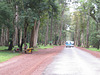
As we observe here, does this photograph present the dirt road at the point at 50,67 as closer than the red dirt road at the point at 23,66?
Yes

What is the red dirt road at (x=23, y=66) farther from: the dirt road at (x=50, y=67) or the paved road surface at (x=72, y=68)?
the paved road surface at (x=72, y=68)

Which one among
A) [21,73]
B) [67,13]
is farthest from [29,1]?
[67,13]

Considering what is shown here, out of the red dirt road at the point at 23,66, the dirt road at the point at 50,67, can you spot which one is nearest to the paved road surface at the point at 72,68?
the dirt road at the point at 50,67

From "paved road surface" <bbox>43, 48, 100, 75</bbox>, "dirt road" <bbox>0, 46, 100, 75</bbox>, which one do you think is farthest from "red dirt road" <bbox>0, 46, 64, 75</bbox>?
"paved road surface" <bbox>43, 48, 100, 75</bbox>

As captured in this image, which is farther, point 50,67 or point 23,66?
point 23,66

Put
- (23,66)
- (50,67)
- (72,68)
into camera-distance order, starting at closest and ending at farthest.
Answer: (72,68)
(50,67)
(23,66)

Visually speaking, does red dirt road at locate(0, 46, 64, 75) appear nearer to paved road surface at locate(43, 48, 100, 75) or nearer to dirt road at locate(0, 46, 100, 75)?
dirt road at locate(0, 46, 100, 75)

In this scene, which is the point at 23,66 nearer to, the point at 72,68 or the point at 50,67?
A: the point at 50,67

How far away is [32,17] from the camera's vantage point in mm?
20062

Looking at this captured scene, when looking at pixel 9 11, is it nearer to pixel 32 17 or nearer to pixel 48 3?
pixel 32 17

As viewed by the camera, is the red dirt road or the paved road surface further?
the red dirt road

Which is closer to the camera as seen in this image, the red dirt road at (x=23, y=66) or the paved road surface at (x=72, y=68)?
the paved road surface at (x=72, y=68)

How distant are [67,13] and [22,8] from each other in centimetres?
5309

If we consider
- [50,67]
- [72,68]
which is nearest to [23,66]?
[50,67]
